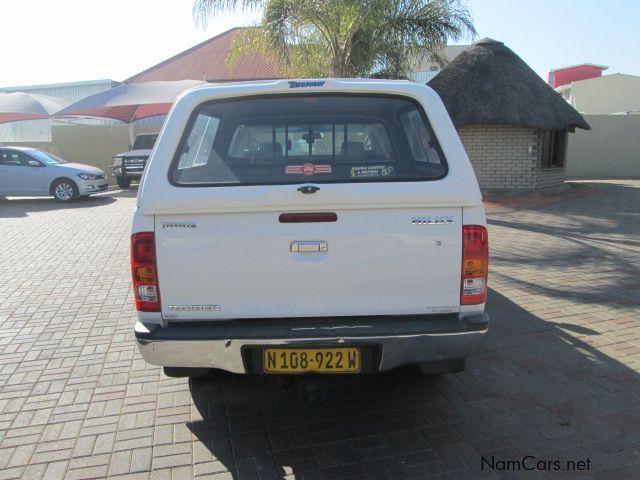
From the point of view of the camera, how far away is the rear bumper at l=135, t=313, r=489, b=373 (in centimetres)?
279

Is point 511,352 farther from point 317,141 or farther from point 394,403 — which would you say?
point 317,141

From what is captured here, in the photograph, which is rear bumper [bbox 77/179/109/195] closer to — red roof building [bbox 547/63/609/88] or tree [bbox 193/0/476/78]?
tree [bbox 193/0/476/78]

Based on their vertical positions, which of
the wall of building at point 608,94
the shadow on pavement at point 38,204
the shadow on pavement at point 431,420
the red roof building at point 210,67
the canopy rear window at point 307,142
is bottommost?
the shadow on pavement at point 431,420

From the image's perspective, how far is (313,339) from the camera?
2787 millimetres

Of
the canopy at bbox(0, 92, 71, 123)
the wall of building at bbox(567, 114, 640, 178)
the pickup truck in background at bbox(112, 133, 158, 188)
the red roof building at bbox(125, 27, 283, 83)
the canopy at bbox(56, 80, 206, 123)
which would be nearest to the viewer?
the canopy at bbox(56, 80, 206, 123)

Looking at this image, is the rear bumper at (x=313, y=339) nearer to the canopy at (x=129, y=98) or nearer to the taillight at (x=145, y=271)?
the taillight at (x=145, y=271)

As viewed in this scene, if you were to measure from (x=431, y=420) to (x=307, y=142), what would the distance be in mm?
1823

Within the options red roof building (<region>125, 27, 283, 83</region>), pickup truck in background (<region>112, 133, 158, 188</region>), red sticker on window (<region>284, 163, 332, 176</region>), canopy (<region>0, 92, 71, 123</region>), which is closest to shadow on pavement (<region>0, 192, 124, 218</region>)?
pickup truck in background (<region>112, 133, 158, 188</region>)

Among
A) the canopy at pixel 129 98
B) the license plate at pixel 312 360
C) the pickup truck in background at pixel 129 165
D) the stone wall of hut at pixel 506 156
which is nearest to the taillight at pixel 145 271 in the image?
the license plate at pixel 312 360

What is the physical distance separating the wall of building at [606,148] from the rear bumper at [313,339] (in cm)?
1952

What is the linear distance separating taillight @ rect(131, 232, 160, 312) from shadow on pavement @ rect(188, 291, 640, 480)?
865mm

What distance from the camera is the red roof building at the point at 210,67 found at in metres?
25.9

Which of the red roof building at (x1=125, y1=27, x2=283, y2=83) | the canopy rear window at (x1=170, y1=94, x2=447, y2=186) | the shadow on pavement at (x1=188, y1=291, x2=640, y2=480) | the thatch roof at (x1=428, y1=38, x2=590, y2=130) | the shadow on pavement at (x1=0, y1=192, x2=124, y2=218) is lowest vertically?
the shadow on pavement at (x1=188, y1=291, x2=640, y2=480)

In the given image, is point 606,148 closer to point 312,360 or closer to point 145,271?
point 312,360
